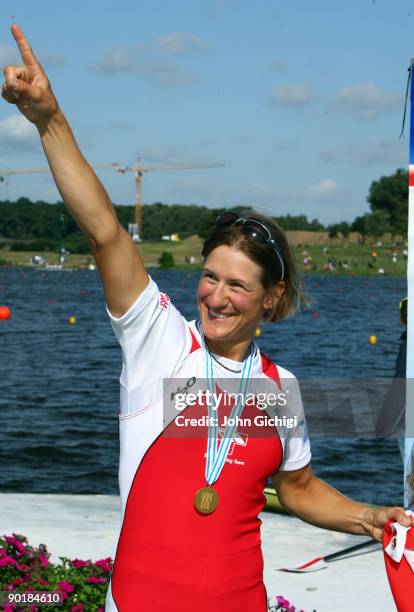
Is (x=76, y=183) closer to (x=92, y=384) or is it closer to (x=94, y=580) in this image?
(x=94, y=580)

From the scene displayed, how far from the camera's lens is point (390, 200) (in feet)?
528

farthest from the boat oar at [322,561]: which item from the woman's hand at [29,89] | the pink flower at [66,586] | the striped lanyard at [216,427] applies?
the woman's hand at [29,89]

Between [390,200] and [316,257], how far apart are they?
25.7 m

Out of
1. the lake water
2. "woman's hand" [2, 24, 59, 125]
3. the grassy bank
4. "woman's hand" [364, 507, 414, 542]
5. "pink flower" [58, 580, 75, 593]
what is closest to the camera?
"woman's hand" [2, 24, 59, 125]

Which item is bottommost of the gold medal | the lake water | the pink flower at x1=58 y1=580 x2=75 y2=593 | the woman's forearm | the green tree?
the lake water

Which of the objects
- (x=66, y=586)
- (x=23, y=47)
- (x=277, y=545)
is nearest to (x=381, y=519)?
(x=23, y=47)

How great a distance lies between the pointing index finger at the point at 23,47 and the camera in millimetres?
2701

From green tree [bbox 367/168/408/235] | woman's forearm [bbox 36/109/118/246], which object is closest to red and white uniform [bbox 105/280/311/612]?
woman's forearm [bbox 36/109/118/246]

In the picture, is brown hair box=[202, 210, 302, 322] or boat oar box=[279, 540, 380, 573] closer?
brown hair box=[202, 210, 302, 322]

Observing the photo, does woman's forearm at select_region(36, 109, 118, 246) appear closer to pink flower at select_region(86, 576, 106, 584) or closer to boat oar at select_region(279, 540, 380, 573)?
pink flower at select_region(86, 576, 106, 584)

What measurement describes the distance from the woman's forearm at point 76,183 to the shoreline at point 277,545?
3916 mm

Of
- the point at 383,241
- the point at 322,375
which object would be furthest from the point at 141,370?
the point at 383,241

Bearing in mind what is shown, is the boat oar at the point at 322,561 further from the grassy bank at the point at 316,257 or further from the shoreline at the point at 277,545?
the grassy bank at the point at 316,257

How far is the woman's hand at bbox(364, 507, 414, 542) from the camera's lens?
2.96m
